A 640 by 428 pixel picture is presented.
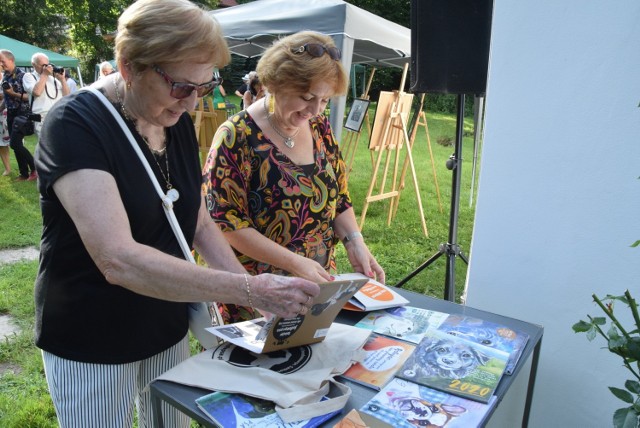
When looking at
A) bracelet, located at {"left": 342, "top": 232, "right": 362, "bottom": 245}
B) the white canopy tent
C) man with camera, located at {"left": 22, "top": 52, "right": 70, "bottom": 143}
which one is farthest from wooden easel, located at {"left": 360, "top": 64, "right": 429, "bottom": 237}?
man with camera, located at {"left": 22, "top": 52, "right": 70, "bottom": 143}

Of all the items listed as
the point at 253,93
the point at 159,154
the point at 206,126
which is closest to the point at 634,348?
the point at 159,154

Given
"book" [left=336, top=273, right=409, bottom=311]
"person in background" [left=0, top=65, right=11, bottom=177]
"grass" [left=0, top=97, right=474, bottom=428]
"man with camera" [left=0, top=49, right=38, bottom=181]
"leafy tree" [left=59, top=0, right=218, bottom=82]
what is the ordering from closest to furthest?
"book" [left=336, top=273, right=409, bottom=311] < "grass" [left=0, top=97, right=474, bottom=428] < "man with camera" [left=0, top=49, right=38, bottom=181] < "person in background" [left=0, top=65, right=11, bottom=177] < "leafy tree" [left=59, top=0, right=218, bottom=82]

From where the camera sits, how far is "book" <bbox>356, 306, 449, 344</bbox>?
4.61 feet

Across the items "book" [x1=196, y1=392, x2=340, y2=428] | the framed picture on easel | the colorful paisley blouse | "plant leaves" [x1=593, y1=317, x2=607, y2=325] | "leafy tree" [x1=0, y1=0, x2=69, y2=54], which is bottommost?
"book" [x1=196, y1=392, x2=340, y2=428]

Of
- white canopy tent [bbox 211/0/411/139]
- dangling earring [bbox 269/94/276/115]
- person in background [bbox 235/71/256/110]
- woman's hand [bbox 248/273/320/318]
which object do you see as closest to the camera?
woman's hand [bbox 248/273/320/318]

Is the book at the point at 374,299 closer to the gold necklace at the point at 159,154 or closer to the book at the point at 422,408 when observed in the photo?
the book at the point at 422,408

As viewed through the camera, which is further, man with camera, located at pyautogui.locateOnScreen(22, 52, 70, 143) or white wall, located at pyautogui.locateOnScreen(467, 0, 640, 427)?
man with camera, located at pyautogui.locateOnScreen(22, 52, 70, 143)

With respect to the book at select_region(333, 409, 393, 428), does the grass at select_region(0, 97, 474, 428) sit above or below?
below

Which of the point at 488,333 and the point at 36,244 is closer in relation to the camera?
the point at 488,333

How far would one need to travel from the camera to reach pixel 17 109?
6980 mm

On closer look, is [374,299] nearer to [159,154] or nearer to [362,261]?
[362,261]

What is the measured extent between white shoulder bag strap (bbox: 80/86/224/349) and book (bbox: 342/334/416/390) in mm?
398

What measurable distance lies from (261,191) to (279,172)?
9 cm

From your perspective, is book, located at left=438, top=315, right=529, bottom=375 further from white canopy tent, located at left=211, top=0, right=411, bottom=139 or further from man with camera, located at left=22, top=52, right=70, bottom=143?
man with camera, located at left=22, top=52, right=70, bottom=143
